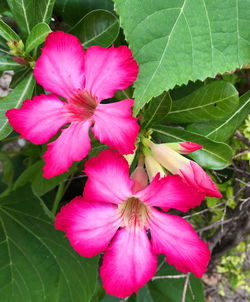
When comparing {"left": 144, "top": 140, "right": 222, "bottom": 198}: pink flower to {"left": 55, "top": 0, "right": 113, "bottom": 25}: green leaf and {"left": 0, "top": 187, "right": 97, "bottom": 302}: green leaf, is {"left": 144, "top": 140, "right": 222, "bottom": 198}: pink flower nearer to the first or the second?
{"left": 55, "top": 0, "right": 113, "bottom": 25}: green leaf

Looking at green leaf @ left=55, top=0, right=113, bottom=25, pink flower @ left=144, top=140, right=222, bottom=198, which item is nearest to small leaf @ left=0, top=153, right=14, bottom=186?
green leaf @ left=55, top=0, right=113, bottom=25

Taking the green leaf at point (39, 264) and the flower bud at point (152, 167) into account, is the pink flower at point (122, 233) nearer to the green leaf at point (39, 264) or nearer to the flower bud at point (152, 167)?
the flower bud at point (152, 167)

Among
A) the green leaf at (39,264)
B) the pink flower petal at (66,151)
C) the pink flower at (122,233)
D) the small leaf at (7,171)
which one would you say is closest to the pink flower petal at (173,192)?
the pink flower at (122,233)

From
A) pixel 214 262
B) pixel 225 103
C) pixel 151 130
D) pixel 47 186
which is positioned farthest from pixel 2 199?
pixel 214 262

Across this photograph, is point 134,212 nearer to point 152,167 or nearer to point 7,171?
point 152,167

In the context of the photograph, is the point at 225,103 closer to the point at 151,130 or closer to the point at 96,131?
the point at 151,130
